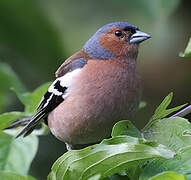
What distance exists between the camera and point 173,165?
2154 mm

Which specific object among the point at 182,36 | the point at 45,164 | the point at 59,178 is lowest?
the point at 45,164

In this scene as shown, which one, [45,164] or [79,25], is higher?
[79,25]

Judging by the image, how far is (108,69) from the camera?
11.3 ft

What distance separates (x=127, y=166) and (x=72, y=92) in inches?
54.4

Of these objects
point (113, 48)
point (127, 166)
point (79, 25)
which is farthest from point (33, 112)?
point (79, 25)

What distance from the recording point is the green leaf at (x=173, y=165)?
2102 millimetres

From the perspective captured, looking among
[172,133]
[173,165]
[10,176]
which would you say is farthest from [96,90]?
[10,176]

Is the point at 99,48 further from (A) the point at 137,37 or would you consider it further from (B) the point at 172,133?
(B) the point at 172,133

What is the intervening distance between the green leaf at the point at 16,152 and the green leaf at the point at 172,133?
1178 millimetres

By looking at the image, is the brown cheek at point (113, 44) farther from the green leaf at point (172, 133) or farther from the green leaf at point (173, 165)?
the green leaf at point (173, 165)

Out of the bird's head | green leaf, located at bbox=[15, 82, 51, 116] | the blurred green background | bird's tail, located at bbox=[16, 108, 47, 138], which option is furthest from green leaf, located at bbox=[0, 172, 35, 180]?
the blurred green background

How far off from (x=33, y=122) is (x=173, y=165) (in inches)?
65.9

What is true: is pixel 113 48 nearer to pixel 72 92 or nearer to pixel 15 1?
pixel 72 92

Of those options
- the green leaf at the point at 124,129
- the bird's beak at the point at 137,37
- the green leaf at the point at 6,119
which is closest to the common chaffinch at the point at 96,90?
the bird's beak at the point at 137,37
